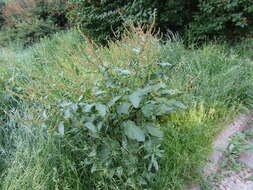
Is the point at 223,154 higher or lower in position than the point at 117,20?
lower

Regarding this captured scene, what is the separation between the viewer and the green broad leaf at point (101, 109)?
1.15 m

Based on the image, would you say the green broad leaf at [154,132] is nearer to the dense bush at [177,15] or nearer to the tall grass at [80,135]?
the tall grass at [80,135]

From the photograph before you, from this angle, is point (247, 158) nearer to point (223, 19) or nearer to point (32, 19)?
point (223, 19)

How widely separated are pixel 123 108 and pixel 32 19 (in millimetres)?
6214

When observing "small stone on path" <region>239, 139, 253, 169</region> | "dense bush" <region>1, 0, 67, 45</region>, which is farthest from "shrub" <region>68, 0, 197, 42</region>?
"small stone on path" <region>239, 139, 253, 169</region>

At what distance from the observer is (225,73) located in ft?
7.80

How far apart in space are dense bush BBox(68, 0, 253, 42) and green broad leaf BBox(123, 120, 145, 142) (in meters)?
2.04

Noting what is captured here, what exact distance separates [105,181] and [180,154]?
59 cm

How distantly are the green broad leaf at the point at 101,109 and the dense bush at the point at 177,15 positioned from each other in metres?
2.04

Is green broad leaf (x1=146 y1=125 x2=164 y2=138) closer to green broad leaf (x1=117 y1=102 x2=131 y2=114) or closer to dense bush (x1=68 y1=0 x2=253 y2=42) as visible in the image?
green broad leaf (x1=117 y1=102 x2=131 y2=114)

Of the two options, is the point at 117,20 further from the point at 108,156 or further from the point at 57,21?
the point at 57,21

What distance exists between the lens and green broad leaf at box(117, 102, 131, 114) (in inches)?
48.2

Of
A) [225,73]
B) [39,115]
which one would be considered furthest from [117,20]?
[39,115]

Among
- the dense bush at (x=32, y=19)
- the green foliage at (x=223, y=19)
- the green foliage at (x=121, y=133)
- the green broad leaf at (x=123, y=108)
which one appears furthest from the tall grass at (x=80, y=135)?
the dense bush at (x=32, y=19)
